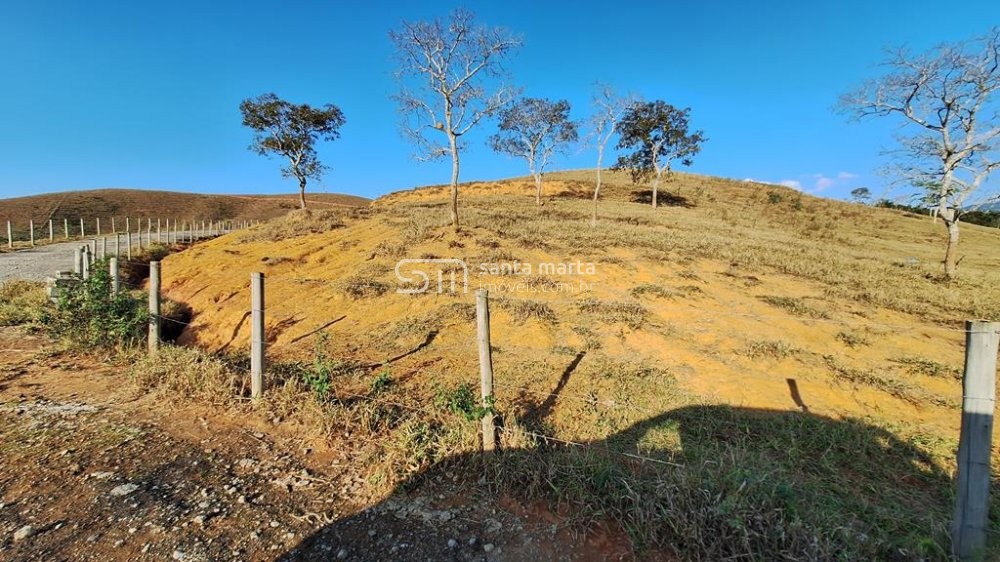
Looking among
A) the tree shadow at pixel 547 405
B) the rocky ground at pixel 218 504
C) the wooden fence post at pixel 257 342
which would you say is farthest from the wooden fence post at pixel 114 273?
the tree shadow at pixel 547 405

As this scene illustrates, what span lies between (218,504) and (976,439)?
13.9ft

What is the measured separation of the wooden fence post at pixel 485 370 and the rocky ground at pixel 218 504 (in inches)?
13.0

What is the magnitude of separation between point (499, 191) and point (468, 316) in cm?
2786

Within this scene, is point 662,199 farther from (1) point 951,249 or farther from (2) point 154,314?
(2) point 154,314

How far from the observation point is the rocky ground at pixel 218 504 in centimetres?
232

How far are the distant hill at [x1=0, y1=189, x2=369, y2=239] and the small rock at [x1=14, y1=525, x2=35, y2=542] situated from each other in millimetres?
44252

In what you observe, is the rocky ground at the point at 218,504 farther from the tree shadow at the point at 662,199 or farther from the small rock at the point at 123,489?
the tree shadow at the point at 662,199

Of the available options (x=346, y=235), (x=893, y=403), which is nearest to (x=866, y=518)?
(x=893, y=403)

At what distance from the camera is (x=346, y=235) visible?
44.6 feet

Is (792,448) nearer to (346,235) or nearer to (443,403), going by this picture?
(443,403)
